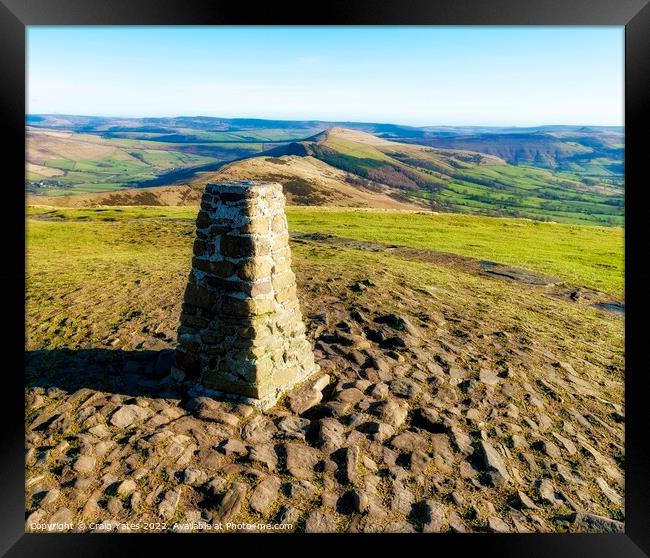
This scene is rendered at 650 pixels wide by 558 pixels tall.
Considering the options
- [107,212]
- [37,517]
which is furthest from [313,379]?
[107,212]

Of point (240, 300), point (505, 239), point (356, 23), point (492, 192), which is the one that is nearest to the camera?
point (356, 23)

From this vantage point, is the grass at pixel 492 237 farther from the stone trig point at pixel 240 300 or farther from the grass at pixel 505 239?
the stone trig point at pixel 240 300

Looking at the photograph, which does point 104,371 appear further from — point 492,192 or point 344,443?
point 492,192

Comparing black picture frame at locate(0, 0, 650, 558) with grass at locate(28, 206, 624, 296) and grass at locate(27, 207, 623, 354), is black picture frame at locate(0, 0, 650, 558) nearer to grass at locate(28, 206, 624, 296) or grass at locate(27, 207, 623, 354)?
grass at locate(27, 207, 623, 354)

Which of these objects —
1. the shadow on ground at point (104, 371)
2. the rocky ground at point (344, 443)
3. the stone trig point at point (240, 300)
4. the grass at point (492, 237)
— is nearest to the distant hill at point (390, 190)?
the grass at point (492, 237)

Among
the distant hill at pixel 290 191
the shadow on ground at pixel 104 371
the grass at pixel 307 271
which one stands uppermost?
the distant hill at pixel 290 191

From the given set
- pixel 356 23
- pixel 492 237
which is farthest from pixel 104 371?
pixel 492 237

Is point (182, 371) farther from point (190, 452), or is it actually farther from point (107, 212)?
point (107, 212)
